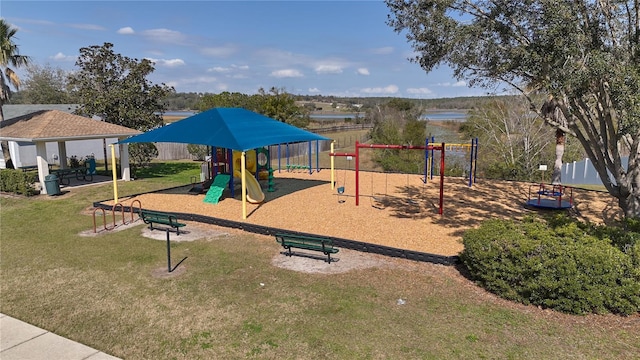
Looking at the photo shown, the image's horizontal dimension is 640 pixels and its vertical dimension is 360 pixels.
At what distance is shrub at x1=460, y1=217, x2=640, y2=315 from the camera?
21.0ft

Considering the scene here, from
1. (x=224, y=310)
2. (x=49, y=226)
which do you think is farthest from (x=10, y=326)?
(x=49, y=226)

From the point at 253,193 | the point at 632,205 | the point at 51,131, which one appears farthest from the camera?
the point at 51,131

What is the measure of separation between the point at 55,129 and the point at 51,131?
387 mm

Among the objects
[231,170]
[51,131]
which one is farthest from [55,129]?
[231,170]

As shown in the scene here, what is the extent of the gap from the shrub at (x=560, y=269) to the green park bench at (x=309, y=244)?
288 cm

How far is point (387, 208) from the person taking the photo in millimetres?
14180

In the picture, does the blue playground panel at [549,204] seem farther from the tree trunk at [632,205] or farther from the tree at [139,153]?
the tree at [139,153]

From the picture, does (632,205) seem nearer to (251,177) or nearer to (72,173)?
(251,177)

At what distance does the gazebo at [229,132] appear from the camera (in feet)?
44.1

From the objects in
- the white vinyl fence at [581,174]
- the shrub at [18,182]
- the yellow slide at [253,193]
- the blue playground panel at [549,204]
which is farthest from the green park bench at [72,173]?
the white vinyl fence at [581,174]

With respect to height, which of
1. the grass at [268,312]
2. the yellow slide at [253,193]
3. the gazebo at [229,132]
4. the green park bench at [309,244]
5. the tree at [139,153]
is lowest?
the grass at [268,312]

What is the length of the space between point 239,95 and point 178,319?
1309 inches

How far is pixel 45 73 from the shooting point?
187 ft

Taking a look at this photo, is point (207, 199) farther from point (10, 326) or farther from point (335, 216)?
point (10, 326)
